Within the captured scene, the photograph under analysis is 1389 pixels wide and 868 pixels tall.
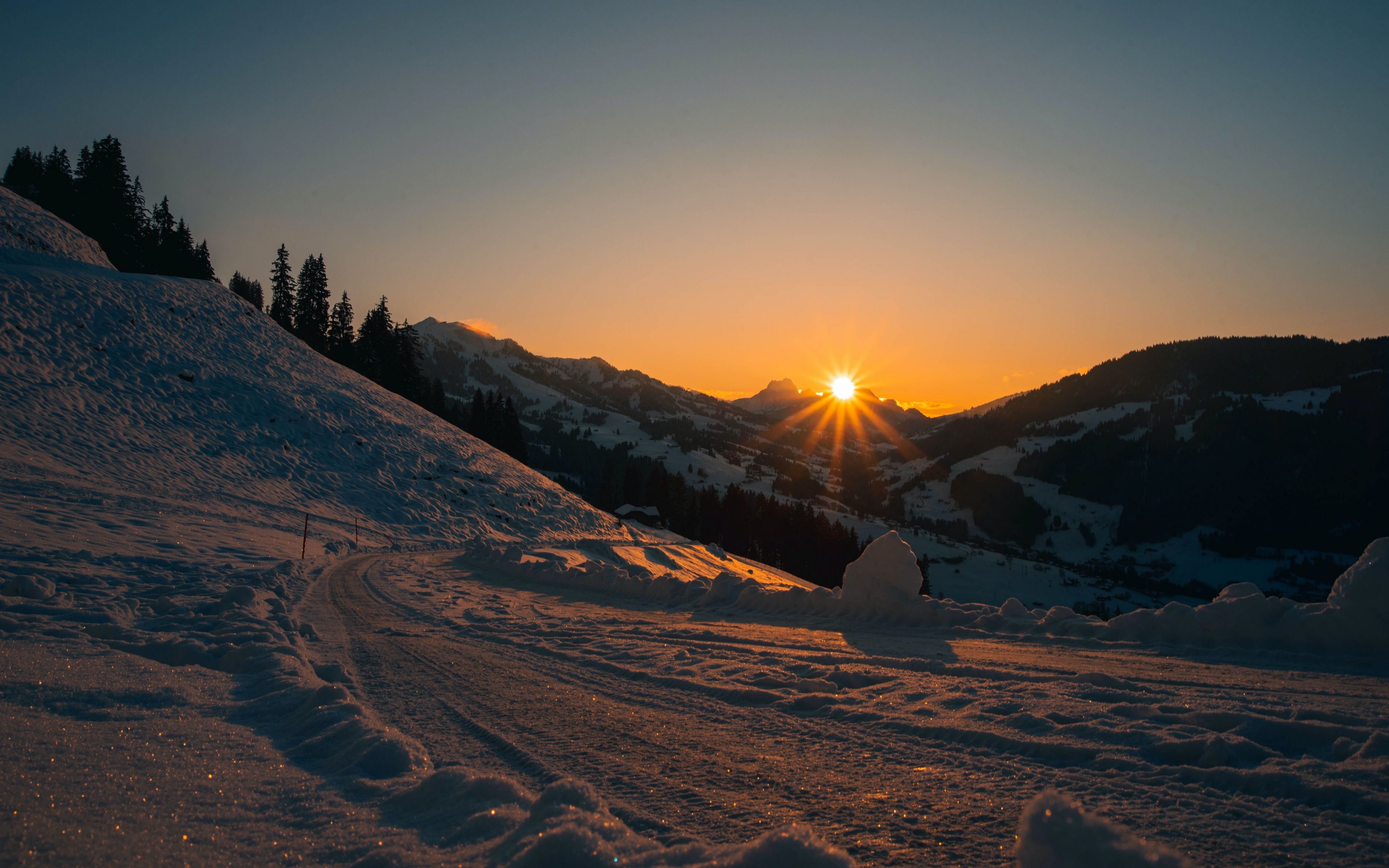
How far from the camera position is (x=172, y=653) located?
669 cm

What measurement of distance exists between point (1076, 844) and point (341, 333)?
278 ft

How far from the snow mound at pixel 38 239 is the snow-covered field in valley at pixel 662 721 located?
138 feet

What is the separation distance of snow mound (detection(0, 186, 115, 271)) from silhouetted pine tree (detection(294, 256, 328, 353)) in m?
16.5

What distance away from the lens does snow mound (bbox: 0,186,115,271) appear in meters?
42.6

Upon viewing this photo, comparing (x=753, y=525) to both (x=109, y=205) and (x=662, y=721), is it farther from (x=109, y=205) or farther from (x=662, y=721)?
(x=109, y=205)

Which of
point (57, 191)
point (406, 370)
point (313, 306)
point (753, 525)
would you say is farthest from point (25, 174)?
point (753, 525)

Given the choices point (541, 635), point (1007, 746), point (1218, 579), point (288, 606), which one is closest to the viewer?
point (1007, 746)

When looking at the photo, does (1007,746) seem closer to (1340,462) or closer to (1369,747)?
(1369,747)

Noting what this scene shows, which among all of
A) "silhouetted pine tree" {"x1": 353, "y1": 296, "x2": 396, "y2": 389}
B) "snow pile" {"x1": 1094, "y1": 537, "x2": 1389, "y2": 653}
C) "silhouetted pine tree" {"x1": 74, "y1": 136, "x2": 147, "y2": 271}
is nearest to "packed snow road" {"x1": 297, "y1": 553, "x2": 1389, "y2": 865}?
"snow pile" {"x1": 1094, "y1": 537, "x2": 1389, "y2": 653}

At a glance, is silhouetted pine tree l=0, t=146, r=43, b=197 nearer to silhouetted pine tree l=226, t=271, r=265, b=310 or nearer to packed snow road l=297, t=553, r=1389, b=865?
silhouetted pine tree l=226, t=271, r=265, b=310

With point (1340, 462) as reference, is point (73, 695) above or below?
below

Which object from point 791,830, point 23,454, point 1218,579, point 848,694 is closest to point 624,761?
point 791,830

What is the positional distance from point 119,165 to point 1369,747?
302 ft

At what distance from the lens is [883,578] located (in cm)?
1121
